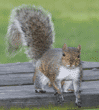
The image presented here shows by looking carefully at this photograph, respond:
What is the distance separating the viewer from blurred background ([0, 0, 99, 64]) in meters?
3.65

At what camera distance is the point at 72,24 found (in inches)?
180

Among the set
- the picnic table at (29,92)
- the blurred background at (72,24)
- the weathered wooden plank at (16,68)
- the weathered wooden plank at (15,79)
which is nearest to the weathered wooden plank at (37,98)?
the picnic table at (29,92)

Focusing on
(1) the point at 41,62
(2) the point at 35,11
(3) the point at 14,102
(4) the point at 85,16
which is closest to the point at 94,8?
→ (4) the point at 85,16

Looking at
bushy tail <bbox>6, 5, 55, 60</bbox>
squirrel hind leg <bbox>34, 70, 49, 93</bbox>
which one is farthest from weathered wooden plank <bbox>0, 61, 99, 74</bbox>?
squirrel hind leg <bbox>34, 70, 49, 93</bbox>

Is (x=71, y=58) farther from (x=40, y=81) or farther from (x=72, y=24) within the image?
(x=72, y=24)

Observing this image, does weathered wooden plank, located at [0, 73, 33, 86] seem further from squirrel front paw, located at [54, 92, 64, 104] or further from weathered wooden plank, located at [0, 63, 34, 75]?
squirrel front paw, located at [54, 92, 64, 104]

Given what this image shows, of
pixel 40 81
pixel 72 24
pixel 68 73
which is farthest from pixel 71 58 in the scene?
pixel 72 24

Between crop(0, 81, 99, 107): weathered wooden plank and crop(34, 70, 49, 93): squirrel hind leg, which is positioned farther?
crop(34, 70, 49, 93): squirrel hind leg

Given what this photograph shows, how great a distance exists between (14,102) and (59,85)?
0.40 meters

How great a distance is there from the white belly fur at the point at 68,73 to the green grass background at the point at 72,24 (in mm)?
1897

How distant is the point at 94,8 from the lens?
5359 millimetres

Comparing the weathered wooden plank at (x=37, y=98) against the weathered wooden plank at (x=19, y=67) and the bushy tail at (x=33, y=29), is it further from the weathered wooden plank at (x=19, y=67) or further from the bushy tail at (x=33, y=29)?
the weathered wooden plank at (x=19, y=67)

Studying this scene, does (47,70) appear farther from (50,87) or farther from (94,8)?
(94,8)

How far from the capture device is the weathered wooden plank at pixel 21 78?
202 centimetres
